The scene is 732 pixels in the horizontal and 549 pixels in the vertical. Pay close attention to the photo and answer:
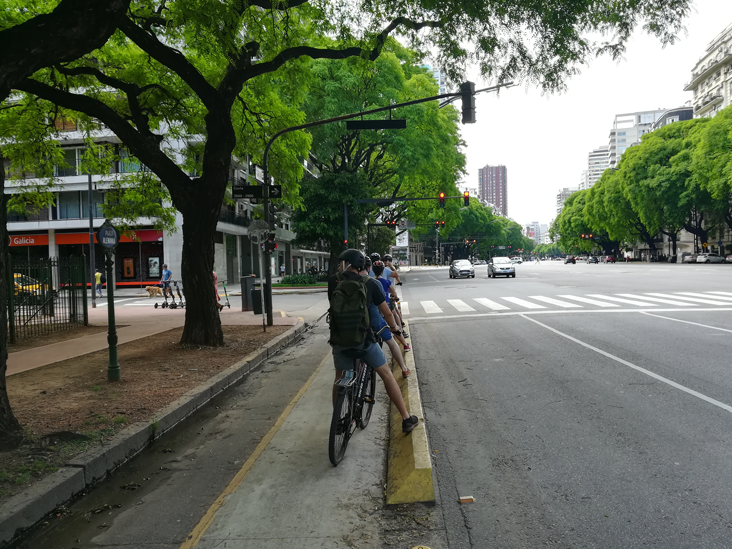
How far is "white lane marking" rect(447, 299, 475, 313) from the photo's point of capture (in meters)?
16.8

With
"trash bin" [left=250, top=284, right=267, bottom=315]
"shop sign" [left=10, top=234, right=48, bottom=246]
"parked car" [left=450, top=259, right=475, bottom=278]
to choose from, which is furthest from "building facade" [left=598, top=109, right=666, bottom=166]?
"trash bin" [left=250, top=284, right=267, bottom=315]

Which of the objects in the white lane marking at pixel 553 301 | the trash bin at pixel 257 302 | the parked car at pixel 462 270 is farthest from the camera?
the parked car at pixel 462 270

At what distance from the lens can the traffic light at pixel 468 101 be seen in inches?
487

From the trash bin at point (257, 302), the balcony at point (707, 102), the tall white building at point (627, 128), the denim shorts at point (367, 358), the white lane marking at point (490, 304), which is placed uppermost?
the tall white building at point (627, 128)

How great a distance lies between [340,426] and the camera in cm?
439

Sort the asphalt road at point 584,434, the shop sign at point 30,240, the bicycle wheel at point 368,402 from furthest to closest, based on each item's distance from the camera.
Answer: the shop sign at point 30,240 → the bicycle wheel at point 368,402 → the asphalt road at point 584,434

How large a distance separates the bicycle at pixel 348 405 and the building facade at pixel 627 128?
173m

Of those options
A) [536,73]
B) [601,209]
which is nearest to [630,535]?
[536,73]

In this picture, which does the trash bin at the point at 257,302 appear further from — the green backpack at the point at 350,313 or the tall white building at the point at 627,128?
the tall white building at the point at 627,128

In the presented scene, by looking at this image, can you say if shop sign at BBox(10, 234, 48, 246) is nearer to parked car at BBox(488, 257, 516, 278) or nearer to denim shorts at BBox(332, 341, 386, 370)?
parked car at BBox(488, 257, 516, 278)

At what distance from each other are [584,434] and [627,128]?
181m

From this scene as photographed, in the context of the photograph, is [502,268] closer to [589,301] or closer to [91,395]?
[589,301]

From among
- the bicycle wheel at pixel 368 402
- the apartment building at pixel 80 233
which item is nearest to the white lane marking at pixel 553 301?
the bicycle wheel at pixel 368 402

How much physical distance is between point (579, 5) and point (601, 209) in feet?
254
